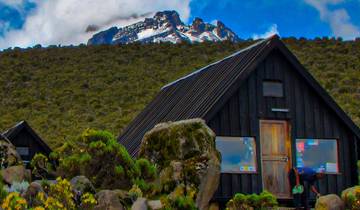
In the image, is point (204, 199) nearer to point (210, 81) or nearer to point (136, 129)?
point (210, 81)

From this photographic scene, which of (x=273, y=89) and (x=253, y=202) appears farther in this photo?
(x=273, y=89)

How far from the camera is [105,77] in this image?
60.7m

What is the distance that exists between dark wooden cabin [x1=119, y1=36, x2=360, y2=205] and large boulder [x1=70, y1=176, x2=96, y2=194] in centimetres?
602

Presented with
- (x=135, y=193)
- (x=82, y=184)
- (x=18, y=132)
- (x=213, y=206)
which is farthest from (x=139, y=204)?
(x=18, y=132)

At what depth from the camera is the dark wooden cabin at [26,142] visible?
3356cm

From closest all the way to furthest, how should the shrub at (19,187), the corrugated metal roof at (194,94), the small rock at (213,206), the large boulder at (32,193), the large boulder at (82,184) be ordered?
the large boulder at (32,193)
the shrub at (19,187)
the large boulder at (82,184)
the small rock at (213,206)
the corrugated metal roof at (194,94)

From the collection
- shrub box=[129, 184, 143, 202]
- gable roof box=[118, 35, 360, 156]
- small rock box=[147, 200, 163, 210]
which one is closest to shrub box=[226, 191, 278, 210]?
shrub box=[129, 184, 143, 202]

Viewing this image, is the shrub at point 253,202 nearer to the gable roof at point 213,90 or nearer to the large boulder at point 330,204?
the large boulder at point 330,204

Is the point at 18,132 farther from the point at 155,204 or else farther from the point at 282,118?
the point at 155,204

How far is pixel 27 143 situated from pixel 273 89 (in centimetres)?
1586

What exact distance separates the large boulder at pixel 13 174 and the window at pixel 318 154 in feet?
28.9

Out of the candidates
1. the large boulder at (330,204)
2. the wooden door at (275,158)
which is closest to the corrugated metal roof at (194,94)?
the wooden door at (275,158)

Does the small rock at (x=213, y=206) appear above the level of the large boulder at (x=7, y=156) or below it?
below

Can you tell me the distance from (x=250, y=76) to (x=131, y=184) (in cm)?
690
